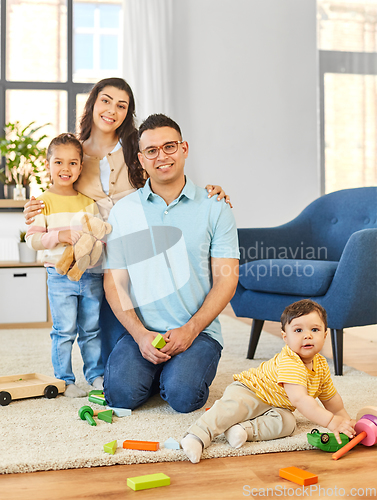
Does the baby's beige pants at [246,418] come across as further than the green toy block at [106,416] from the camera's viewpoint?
No

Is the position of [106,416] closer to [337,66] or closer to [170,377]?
[170,377]

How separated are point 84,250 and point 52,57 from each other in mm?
3103

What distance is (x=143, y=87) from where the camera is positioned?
419 centimetres

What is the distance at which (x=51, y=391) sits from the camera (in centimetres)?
168

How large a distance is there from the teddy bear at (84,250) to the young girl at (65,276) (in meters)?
0.03

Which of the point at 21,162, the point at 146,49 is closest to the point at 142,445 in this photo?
the point at 21,162

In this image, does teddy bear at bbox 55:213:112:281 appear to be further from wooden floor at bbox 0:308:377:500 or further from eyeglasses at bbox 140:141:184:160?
wooden floor at bbox 0:308:377:500

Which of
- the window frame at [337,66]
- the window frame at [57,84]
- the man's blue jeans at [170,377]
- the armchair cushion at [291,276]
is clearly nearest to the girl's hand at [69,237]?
the man's blue jeans at [170,377]

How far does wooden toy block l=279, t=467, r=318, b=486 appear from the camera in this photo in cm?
106

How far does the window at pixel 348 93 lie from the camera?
461 centimetres

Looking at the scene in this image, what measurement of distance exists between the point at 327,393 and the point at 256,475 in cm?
34

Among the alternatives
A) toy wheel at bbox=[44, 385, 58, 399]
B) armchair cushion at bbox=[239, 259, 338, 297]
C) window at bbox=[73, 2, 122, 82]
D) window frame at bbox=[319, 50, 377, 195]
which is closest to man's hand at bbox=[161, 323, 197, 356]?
toy wheel at bbox=[44, 385, 58, 399]

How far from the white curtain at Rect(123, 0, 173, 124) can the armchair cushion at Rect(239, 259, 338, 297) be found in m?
2.33

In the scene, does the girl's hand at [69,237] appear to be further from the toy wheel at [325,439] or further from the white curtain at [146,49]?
the white curtain at [146,49]
